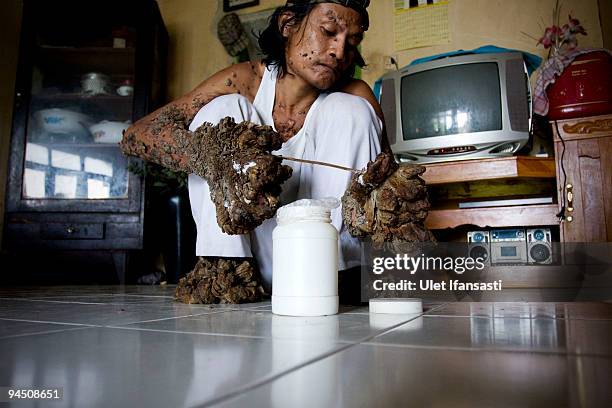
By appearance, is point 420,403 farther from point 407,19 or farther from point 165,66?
point 165,66

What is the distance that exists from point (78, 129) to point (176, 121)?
1.67 metres

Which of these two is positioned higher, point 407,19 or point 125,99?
point 407,19

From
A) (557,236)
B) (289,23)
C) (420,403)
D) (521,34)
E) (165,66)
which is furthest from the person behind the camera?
(165,66)

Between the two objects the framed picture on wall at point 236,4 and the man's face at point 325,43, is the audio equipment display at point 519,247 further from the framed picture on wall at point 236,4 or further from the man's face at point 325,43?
the framed picture on wall at point 236,4

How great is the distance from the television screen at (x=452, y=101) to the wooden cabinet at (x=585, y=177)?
297 millimetres


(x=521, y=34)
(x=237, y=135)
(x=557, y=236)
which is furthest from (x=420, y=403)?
(x=521, y=34)

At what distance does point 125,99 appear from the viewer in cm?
243

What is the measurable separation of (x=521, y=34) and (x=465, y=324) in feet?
7.36

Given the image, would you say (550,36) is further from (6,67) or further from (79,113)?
(6,67)

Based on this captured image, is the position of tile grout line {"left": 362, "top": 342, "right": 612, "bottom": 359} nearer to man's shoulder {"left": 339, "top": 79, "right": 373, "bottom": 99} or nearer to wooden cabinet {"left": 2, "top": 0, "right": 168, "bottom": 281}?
man's shoulder {"left": 339, "top": 79, "right": 373, "bottom": 99}

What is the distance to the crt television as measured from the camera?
6.57 feet

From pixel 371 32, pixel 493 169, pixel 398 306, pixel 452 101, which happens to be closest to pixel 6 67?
pixel 371 32

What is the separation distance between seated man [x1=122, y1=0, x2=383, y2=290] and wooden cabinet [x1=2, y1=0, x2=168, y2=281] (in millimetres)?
1345

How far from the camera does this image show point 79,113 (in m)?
2.41
